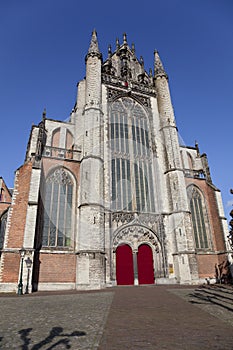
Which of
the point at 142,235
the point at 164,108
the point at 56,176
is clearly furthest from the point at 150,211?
the point at 164,108

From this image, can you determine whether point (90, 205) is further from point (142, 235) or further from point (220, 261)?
point (220, 261)

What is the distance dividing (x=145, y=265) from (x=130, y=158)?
8562 millimetres

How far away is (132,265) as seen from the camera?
50.3ft

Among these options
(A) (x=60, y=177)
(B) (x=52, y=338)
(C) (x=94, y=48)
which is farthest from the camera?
(C) (x=94, y=48)

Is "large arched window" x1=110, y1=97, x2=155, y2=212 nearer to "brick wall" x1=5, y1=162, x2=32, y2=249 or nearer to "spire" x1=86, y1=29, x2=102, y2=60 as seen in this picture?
"spire" x1=86, y1=29, x2=102, y2=60

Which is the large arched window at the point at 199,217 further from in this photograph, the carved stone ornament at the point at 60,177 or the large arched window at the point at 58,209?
the carved stone ornament at the point at 60,177

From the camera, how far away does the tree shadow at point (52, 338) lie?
11.6ft

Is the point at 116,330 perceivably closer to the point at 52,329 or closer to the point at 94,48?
the point at 52,329

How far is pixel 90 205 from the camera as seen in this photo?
571 inches

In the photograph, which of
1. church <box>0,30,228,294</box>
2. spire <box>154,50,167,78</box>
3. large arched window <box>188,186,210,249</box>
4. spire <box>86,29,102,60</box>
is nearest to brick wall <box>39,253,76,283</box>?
church <box>0,30,228,294</box>

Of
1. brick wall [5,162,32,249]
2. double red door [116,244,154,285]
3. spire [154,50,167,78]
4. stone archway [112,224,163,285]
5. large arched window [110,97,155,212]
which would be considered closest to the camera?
brick wall [5,162,32,249]

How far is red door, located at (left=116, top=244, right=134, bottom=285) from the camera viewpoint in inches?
584

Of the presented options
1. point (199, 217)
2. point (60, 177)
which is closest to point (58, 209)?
point (60, 177)

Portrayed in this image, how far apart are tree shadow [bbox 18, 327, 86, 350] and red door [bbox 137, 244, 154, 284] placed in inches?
472
